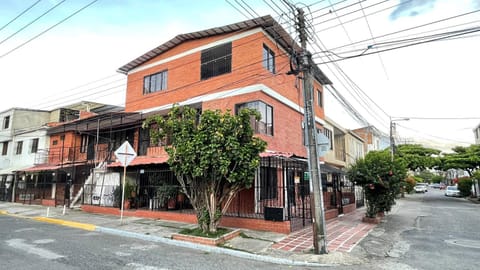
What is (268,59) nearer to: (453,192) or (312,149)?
(312,149)

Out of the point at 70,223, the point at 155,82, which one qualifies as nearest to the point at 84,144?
the point at 155,82

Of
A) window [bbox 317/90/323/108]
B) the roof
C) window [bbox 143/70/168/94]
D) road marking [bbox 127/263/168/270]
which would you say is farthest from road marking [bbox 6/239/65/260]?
window [bbox 317/90/323/108]

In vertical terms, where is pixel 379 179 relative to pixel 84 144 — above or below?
below

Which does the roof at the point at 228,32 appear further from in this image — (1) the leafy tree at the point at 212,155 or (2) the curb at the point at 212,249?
(2) the curb at the point at 212,249

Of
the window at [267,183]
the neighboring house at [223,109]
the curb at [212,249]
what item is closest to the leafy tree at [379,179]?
the neighboring house at [223,109]

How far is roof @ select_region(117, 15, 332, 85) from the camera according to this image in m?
14.2

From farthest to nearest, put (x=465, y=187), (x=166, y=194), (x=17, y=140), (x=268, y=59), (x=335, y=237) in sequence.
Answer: (x=465, y=187) → (x=17, y=140) → (x=268, y=59) → (x=166, y=194) → (x=335, y=237)

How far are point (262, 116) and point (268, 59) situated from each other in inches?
124

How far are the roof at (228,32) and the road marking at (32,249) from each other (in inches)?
425

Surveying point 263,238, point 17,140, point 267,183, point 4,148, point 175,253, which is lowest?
point 175,253

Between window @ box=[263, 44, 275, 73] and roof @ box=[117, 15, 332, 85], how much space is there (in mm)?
903

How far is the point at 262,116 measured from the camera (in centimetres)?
1398

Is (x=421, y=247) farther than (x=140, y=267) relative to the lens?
Yes

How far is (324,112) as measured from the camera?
22781 mm
